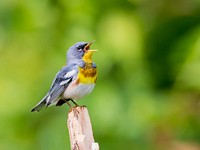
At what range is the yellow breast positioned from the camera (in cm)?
261

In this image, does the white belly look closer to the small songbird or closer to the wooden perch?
the small songbird

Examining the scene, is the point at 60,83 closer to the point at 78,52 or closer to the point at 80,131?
the point at 78,52

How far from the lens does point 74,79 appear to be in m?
2.63

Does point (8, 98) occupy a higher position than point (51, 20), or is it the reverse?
point (51, 20)

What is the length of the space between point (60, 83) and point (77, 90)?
0.05 metres

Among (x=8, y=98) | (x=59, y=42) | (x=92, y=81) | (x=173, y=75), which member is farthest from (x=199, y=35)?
(x=92, y=81)

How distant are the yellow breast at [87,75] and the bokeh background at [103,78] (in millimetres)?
931

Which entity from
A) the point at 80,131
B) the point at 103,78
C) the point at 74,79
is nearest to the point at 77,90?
the point at 74,79

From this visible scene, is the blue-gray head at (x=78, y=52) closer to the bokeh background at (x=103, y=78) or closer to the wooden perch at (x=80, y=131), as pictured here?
the wooden perch at (x=80, y=131)

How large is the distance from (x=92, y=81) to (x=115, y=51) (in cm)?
111

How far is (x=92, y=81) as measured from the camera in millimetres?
2613

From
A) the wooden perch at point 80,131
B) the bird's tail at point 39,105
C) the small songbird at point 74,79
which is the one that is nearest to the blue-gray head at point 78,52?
the small songbird at point 74,79

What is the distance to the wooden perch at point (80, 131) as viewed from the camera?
86.7 inches

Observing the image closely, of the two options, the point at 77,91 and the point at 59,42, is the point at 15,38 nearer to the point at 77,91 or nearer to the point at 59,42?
the point at 59,42
